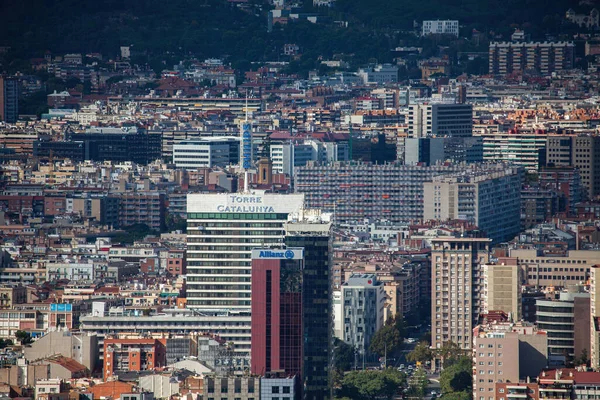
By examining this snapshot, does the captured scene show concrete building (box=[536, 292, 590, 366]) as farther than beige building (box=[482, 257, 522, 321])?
No

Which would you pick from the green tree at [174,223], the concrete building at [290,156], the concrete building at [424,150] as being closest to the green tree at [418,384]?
the green tree at [174,223]

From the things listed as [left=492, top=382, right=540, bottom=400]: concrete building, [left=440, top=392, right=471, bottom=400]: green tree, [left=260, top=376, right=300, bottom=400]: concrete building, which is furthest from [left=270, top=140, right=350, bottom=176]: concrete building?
[left=260, top=376, right=300, bottom=400]: concrete building

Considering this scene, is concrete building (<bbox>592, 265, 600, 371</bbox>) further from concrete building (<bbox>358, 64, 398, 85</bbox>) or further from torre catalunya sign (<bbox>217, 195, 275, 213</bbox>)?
concrete building (<bbox>358, 64, 398, 85</bbox>)

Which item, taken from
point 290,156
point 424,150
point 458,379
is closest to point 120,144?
point 290,156

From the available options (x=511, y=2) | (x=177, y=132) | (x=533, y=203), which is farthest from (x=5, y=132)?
(x=511, y=2)

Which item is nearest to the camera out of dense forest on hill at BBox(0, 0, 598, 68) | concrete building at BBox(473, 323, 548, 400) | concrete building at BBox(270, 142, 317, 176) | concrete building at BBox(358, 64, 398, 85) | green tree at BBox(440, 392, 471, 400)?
concrete building at BBox(473, 323, 548, 400)

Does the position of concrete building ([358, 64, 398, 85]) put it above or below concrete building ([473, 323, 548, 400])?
above

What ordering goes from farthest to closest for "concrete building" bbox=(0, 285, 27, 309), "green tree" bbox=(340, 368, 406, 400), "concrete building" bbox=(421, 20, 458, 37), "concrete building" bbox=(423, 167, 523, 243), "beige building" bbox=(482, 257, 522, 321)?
"concrete building" bbox=(421, 20, 458, 37), "concrete building" bbox=(423, 167, 523, 243), "concrete building" bbox=(0, 285, 27, 309), "beige building" bbox=(482, 257, 522, 321), "green tree" bbox=(340, 368, 406, 400)
